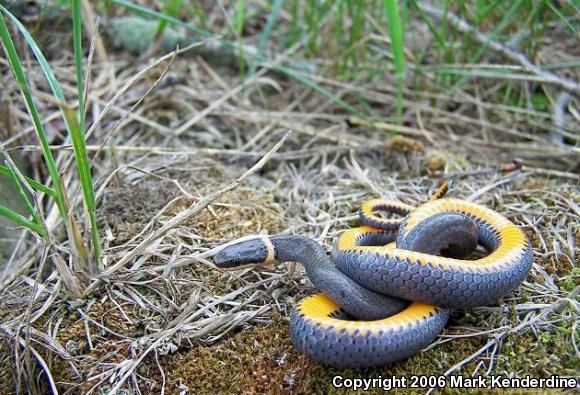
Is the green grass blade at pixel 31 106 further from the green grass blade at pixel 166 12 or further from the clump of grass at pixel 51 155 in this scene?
the green grass blade at pixel 166 12

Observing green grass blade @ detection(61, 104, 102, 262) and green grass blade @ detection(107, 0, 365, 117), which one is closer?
green grass blade @ detection(61, 104, 102, 262)

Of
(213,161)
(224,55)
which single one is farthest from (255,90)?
(213,161)

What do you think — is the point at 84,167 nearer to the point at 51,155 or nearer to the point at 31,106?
the point at 51,155

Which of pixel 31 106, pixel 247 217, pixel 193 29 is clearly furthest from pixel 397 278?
pixel 193 29

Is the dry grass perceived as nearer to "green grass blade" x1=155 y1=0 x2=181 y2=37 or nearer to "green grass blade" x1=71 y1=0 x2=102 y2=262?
"green grass blade" x1=71 y1=0 x2=102 y2=262

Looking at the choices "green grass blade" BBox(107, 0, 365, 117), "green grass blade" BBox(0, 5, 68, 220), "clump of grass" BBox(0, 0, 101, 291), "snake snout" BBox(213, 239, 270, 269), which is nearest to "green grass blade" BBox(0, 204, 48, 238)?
"clump of grass" BBox(0, 0, 101, 291)

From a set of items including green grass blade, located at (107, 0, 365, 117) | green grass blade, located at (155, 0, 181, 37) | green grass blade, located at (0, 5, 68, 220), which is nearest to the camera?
green grass blade, located at (0, 5, 68, 220)

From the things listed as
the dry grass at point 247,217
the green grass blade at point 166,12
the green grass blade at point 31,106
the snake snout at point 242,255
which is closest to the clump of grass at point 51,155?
the green grass blade at point 31,106

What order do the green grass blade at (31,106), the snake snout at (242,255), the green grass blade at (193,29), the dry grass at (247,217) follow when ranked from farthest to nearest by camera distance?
the green grass blade at (193,29) < the snake snout at (242,255) < the dry grass at (247,217) < the green grass blade at (31,106)
